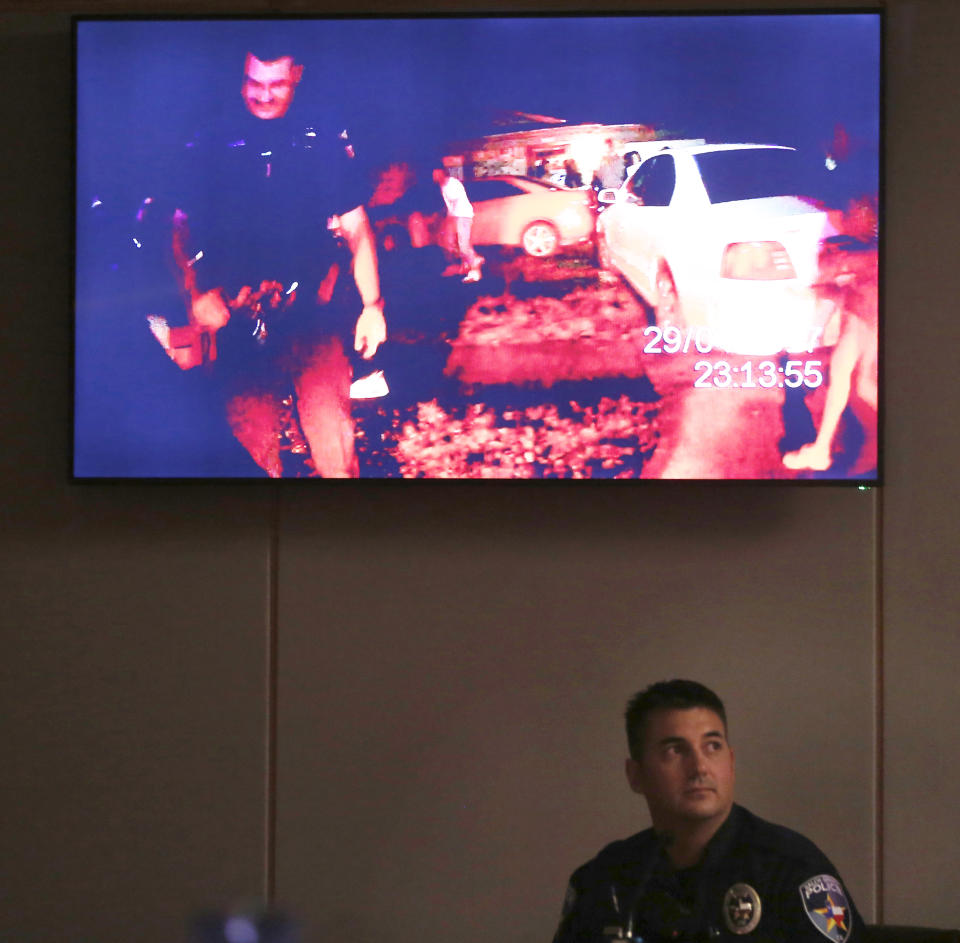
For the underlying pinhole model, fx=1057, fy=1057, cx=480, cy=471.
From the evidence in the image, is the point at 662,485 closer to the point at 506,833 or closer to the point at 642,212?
the point at 642,212

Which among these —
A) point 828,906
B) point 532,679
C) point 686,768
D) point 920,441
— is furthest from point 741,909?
point 920,441

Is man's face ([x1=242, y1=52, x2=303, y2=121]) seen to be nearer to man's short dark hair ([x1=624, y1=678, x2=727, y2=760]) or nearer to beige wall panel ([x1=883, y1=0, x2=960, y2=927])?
beige wall panel ([x1=883, y1=0, x2=960, y2=927])

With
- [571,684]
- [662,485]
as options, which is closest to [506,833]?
[571,684]

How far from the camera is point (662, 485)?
244 cm

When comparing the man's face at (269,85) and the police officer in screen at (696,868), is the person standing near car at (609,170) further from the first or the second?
the police officer in screen at (696,868)

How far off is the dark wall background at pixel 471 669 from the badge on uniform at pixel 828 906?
80 cm

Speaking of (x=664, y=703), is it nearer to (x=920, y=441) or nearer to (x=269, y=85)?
(x=920, y=441)

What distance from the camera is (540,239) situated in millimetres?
2471

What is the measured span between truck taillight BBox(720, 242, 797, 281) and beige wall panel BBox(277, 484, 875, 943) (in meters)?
0.51

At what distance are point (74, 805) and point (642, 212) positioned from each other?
6.43 feet

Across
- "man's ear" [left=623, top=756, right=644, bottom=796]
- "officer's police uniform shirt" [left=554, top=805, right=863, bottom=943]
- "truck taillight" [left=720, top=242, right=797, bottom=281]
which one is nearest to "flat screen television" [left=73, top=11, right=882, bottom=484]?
"truck taillight" [left=720, top=242, right=797, bottom=281]

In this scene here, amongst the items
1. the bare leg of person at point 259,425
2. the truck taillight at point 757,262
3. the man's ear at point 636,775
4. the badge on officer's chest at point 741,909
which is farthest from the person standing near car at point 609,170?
the badge on officer's chest at point 741,909

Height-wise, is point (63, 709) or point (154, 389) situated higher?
point (154, 389)

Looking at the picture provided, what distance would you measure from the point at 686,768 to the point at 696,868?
16 cm
